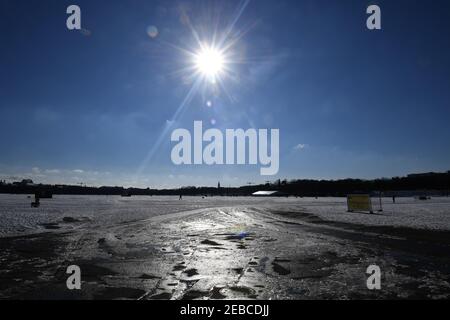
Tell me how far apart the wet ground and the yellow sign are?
17.7 meters

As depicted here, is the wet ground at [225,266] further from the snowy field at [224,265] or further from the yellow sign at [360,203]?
the yellow sign at [360,203]

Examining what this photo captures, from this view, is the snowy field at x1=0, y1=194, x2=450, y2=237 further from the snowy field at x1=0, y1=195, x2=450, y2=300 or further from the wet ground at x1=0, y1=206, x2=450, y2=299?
the wet ground at x1=0, y1=206, x2=450, y2=299

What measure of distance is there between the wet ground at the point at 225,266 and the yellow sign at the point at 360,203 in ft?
58.1

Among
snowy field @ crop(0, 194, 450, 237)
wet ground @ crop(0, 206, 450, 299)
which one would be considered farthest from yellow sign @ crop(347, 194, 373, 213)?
wet ground @ crop(0, 206, 450, 299)

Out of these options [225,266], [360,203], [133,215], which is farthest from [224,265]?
[360,203]

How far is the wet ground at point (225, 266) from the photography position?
6441 mm

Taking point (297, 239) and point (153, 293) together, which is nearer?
point (153, 293)

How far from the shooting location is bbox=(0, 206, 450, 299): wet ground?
6441mm

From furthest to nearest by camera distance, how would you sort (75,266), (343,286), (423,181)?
(423,181) < (75,266) < (343,286)

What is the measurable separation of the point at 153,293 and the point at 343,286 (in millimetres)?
3757

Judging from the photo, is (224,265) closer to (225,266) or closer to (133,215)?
(225,266)

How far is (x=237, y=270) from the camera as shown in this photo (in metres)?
8.25
